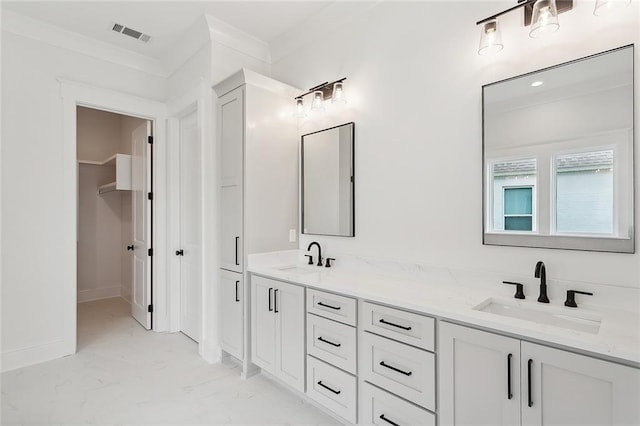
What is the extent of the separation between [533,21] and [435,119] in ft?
2.26

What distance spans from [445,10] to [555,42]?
0.71 meters

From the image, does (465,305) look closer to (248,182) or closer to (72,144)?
(248,182)

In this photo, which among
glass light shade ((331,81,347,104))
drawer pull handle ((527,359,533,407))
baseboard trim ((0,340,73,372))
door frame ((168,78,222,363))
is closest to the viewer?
drawer pull handle ((527,359,533,407))

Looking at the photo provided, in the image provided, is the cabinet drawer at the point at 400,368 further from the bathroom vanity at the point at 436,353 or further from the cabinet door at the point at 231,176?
the cabinet door at the point at 231,176

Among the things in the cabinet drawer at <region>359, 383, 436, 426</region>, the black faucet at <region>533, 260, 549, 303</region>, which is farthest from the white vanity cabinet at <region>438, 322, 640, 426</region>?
the black faucet at <region>533, 260, 549, 303</region>

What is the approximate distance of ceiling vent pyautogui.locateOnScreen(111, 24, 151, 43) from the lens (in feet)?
10.0

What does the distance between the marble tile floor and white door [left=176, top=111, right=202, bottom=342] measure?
1.13ft

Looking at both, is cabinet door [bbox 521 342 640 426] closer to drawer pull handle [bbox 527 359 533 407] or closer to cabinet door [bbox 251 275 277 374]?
drawer pull handle [bbox 527 359 533 407]

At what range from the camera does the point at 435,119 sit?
7.11 ft

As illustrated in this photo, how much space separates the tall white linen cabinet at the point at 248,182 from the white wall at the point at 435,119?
0.48 m

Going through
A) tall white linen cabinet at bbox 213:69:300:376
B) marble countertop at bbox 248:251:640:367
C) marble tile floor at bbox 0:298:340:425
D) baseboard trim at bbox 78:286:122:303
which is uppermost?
tall white linen cabinet at bbox 213:69:300:376

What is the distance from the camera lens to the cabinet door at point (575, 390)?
1.13 m

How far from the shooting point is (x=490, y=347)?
1.42 m

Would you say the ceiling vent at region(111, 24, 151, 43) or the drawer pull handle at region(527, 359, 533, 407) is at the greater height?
the ceiling vent at region(111, 24, 151, 43)
